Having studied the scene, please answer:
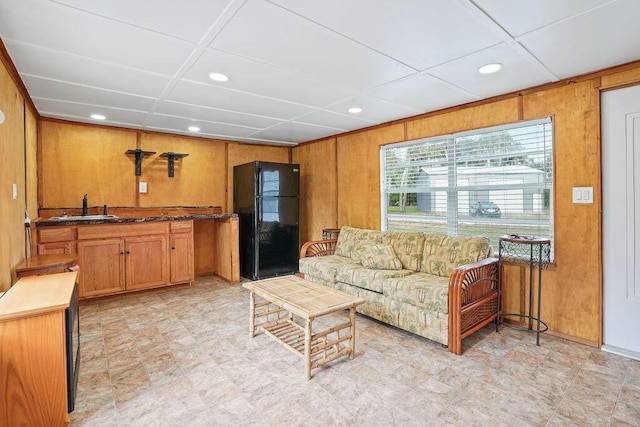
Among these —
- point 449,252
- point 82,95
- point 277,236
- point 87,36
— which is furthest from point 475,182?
point 82,95

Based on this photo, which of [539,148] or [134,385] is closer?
[134,385]

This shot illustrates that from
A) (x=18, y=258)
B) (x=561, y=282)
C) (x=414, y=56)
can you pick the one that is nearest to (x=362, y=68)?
(x=414, y=56)

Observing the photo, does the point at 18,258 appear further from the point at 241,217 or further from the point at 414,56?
the point at 414,56

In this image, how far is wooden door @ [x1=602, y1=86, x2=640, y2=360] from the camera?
2.49 m

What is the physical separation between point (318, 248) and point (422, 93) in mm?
2412

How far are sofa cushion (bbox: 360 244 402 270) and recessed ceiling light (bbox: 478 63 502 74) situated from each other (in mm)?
1944

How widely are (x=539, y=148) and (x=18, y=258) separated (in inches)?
183

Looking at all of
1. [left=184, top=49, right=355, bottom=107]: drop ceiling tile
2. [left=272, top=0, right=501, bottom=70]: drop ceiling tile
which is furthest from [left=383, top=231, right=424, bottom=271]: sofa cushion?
[left=272, top=0, right=501, bottom=70]: drop ceiling tile

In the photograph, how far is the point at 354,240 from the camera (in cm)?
427

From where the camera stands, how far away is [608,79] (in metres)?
2.55

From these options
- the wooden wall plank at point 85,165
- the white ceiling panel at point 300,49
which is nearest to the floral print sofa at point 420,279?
the white ceiling panel at point 300,49


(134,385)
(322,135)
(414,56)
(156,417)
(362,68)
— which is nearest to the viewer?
(156,417)

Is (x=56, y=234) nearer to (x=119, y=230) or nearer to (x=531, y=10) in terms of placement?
(x=119, y=230)

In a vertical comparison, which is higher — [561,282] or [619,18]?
[619,18]
